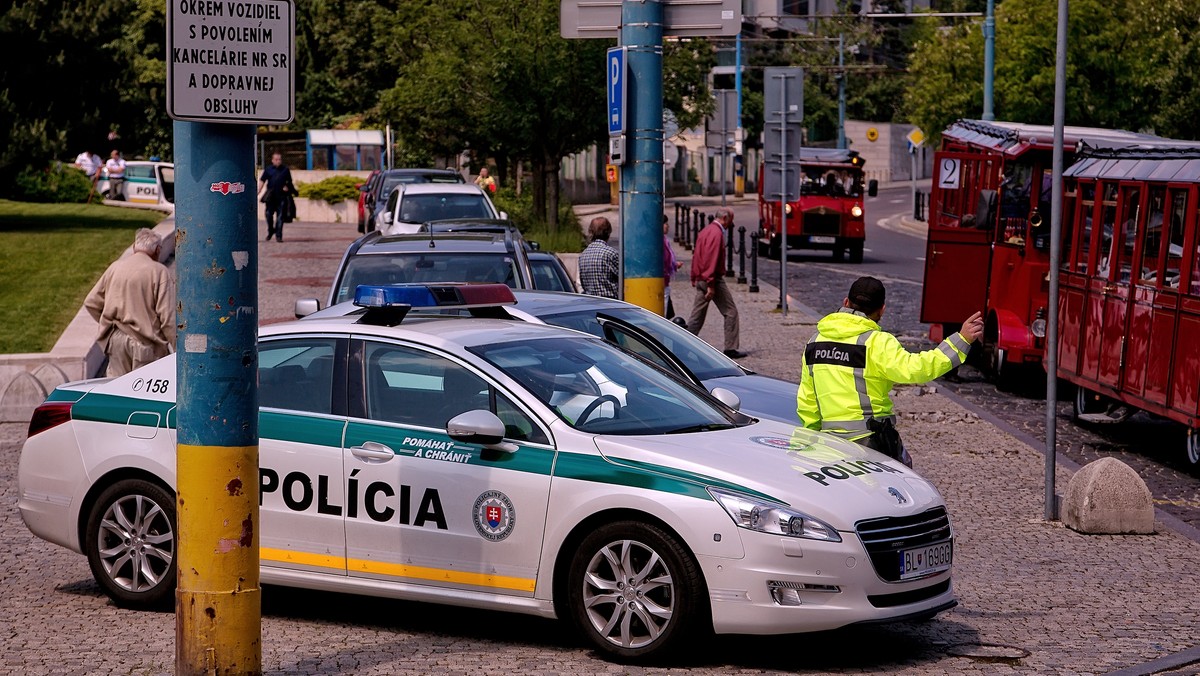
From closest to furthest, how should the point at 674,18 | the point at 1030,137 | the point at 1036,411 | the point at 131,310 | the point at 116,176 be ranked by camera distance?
the point at 674,18, the point at 131,310, the point at 1036,411, the point at 1030,137, the point at 116,176

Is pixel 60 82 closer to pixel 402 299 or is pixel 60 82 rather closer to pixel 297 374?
pixel 297 374

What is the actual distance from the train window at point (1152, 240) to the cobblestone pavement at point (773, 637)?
365 centimetres

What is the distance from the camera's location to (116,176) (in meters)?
46.3

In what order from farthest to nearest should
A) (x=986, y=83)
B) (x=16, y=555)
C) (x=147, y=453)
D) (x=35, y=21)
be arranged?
1. (x=986, y=83)
2. (x=35, y=21)
3. (x=16, y=555)
4. (x=147, y=453)

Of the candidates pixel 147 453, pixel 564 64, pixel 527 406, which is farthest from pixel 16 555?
pixel 564 64

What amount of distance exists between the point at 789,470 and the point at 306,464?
7.43 feet

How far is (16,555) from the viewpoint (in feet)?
31.6

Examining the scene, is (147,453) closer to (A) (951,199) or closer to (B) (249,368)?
(B) (249,368)

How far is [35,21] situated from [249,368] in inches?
1151

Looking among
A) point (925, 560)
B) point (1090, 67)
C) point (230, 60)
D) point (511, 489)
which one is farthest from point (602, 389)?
point (1090, 67)

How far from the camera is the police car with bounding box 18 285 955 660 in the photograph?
691 centimetres

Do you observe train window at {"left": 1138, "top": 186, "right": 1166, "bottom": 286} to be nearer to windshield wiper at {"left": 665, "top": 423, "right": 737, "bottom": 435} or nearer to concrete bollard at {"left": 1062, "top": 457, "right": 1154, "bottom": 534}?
concrete bollard at {"left": 1062, "top": 457, "right": 1154, "bottom": 534}

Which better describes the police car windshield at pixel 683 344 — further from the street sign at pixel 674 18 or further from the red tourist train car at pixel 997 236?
the red tourist train car at pixel 997 236

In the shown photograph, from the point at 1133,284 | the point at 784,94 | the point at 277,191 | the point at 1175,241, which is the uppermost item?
the point at 784,94
